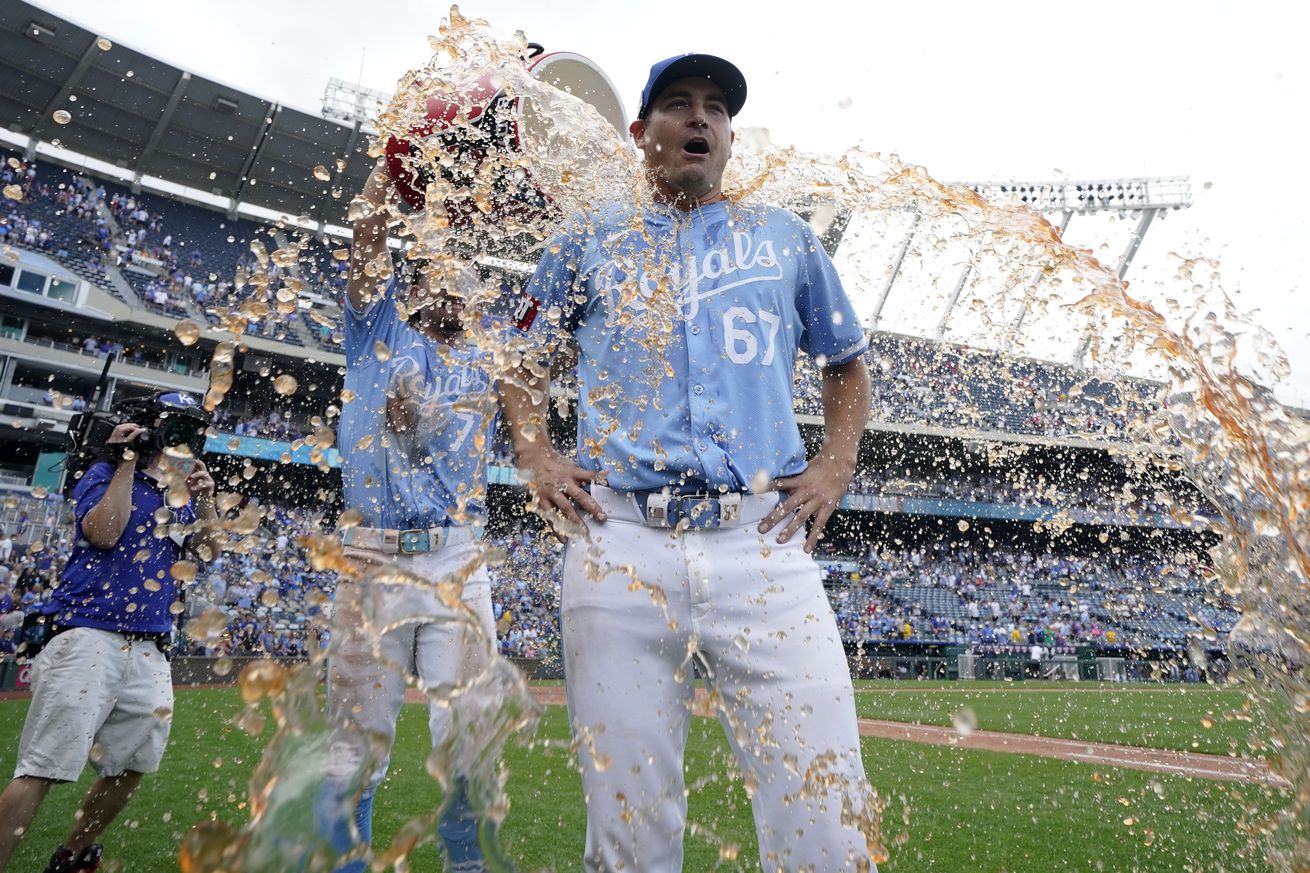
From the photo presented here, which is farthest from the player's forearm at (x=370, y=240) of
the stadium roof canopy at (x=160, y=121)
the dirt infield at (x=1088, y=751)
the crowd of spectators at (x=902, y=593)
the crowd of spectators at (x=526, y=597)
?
the stadium roof canopy at (x=160, y=121)

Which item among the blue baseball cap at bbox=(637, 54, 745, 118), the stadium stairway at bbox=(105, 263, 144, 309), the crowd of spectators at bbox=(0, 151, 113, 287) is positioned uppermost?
the crowd of spectators at bbox=(0, 151, 113, 287)

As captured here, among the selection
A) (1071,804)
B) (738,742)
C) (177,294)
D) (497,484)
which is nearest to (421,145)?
(738,742)

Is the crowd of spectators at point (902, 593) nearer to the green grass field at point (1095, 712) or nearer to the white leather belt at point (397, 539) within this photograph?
the green grass field at point (1095, 712)

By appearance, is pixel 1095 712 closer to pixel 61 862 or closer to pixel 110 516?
pixel 61 862

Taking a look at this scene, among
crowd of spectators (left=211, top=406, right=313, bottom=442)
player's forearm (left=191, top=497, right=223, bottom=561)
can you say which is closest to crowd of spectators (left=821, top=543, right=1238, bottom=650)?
crowd of spectators (left=211, top=406, right=313, bottom=442)

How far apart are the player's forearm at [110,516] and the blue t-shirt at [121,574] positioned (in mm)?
41

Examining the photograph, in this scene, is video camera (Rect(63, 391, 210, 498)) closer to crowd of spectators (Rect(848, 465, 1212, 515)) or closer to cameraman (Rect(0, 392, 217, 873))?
cameraman (Rect(0, 392, 217, 873))

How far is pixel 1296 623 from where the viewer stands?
2537mm

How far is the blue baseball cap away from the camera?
218 centimetres

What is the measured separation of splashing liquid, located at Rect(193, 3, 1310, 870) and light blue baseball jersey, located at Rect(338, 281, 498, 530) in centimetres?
20

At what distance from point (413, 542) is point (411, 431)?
0.43 meters

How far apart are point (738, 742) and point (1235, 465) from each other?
2.33 metres

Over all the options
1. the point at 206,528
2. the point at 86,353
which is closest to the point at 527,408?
the point at 206,528

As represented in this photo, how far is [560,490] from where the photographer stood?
1990mm
